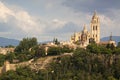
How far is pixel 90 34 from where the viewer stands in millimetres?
90812

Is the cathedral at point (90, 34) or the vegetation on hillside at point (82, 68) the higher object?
the cathedral at point (90, 34)

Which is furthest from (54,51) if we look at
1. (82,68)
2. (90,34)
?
(90,34)

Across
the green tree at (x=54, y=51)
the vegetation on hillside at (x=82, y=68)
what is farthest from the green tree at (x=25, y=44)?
the vegetation on hillside at (x=82, y=68)

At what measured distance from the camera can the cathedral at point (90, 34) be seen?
88812 millimetres

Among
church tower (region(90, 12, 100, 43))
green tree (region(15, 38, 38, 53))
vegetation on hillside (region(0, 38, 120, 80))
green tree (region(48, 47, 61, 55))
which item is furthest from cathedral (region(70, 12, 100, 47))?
vegetation on hillside (region(0, 38, 120, 80))

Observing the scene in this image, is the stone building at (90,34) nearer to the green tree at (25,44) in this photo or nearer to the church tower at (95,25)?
the church tower at (95,25)

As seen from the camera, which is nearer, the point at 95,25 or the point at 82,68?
the point at 82,68

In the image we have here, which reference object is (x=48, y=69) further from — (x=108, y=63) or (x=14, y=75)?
(x=108, y=63)

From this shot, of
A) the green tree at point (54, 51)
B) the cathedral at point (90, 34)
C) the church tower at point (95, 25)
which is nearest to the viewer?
the green tree at point (54, 51)

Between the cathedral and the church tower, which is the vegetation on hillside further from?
the church tower

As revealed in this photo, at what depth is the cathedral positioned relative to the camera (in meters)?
88.8

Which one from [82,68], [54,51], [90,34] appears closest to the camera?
[82,68]

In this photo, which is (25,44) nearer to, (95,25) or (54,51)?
(95,25)

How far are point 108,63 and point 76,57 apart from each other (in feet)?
19.2
